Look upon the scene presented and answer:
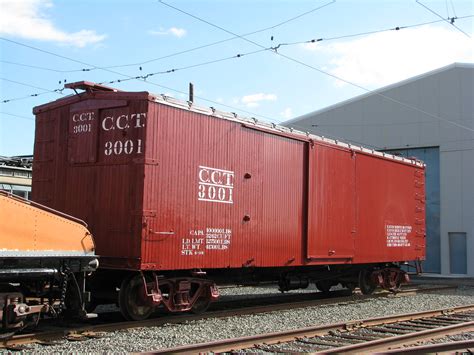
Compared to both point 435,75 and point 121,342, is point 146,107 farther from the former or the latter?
point 435,75

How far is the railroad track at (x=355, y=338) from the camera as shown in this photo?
684 centimetres

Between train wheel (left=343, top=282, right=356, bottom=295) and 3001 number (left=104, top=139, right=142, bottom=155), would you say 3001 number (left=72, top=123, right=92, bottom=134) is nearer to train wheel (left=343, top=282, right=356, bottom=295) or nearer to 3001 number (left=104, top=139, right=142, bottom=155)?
3001 number (left=104, top=139, right=142, bottom=155)

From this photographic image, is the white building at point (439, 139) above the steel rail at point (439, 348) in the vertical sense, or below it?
above

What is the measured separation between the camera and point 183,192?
9.37 m

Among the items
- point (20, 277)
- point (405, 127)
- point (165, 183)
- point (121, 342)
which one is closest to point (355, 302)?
point (165, 183)

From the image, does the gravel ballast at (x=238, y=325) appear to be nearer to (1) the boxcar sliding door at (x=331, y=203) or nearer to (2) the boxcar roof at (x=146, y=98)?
(1) the boxcar sliding door at (x=331, y=203)

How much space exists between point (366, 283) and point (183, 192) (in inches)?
304

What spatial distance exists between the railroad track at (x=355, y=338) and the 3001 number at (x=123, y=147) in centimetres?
369

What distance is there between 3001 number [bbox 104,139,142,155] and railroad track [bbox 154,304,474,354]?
3685mm

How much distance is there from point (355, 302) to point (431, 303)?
2.02m

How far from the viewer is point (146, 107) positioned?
351 inches

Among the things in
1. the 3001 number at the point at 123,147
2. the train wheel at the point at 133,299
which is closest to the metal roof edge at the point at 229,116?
the 3001 number at the point at 123,147

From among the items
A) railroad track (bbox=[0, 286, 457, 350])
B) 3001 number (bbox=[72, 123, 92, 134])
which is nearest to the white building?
railroad track (bbox=[0, 286, 457, 350])

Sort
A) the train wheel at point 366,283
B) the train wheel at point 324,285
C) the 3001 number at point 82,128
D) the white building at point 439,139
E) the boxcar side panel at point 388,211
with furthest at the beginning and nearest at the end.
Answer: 1. the white building at point 439,139
2. the train wheel at point 324,285
3. the train wheel at point 366,283
4. the boxcar side panel at point 388,211
5. the 3001 number at point 82,128
